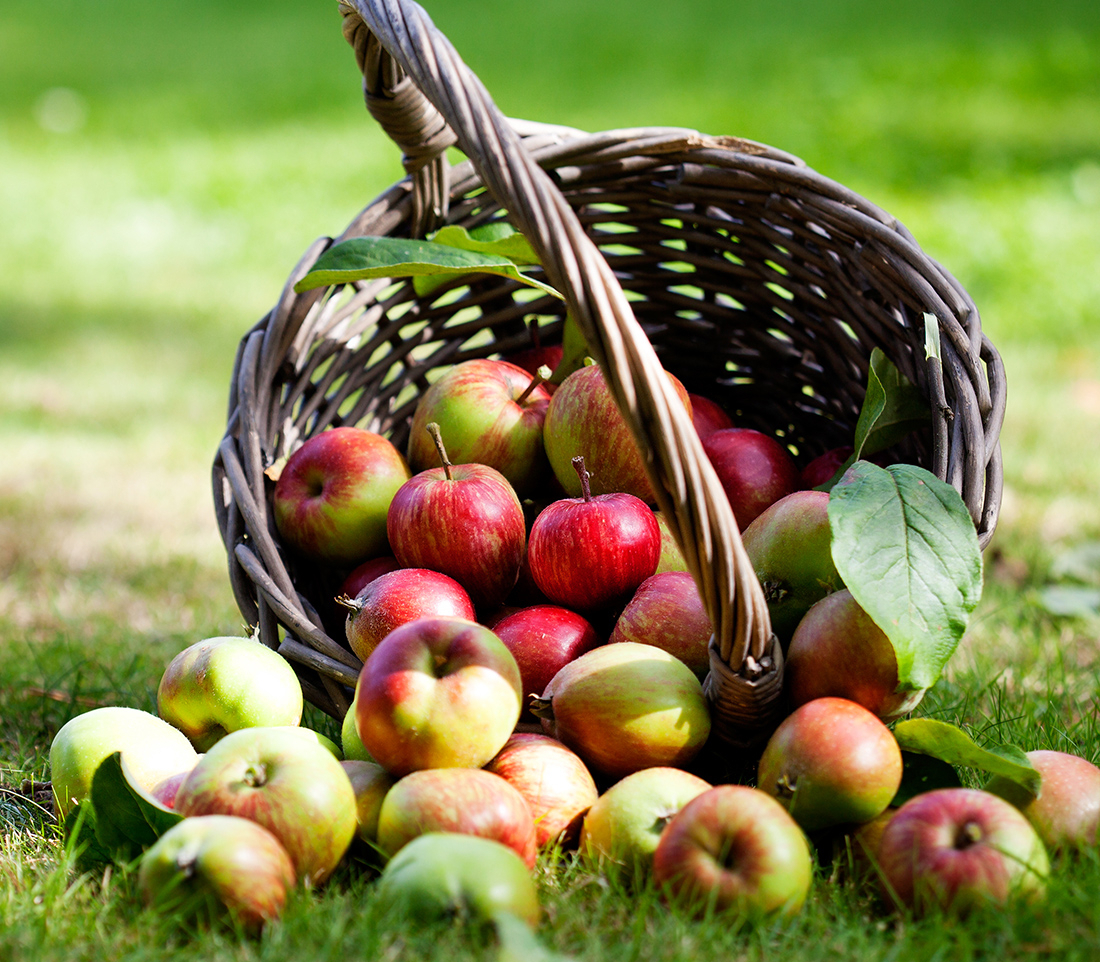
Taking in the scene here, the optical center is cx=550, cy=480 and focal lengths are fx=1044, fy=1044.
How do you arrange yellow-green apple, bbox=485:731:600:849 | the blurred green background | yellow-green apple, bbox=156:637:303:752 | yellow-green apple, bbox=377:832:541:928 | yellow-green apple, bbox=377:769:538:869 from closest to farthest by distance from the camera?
yellow-green apple, bbox=377:832:541:928 < yellow-green apple, bbox=377:769:538:869 < yellow-green apple, bbox=485:731:600:849 < yellow-green apple, bbox=156:637:303:752 < the blurred green background

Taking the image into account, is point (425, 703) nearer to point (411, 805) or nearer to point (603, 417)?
point (411, 805)

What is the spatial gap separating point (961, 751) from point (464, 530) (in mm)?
685

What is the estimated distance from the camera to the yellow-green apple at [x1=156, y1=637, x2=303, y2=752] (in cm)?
127

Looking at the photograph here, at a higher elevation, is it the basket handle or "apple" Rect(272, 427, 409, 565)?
the basket handle

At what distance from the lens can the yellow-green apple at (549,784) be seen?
44.5 inches

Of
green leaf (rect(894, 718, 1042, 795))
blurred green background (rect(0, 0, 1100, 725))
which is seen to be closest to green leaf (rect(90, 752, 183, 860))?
blurred green background (rect(0, 0, 1100, 725))

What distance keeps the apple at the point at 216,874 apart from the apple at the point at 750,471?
849mm

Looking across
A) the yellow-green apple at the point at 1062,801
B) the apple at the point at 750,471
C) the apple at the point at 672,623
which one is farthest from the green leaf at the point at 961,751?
the apple at the point at 750,471

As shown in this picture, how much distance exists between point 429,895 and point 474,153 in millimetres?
712

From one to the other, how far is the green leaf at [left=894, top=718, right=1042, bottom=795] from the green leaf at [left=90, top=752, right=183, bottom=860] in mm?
797

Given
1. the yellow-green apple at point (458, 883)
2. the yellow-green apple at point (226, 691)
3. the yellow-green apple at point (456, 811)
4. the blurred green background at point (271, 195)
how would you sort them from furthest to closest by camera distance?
the blurred green background at point (271, 195)
the yellow-green apple at point (226, 691)
the yellow-green apple at point (456, 811)
the yellow-green apple at point (458, 883)

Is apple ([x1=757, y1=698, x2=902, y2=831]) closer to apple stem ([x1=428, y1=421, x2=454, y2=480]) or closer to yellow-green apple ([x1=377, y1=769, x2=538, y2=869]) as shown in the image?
yellow-green apple ([x1=377, y1=769, x2=538, y2=869])

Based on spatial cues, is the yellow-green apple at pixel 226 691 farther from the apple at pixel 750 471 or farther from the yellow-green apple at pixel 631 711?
the apple at pixel 750 471

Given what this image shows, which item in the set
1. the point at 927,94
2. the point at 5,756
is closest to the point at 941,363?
the point at 5,756
